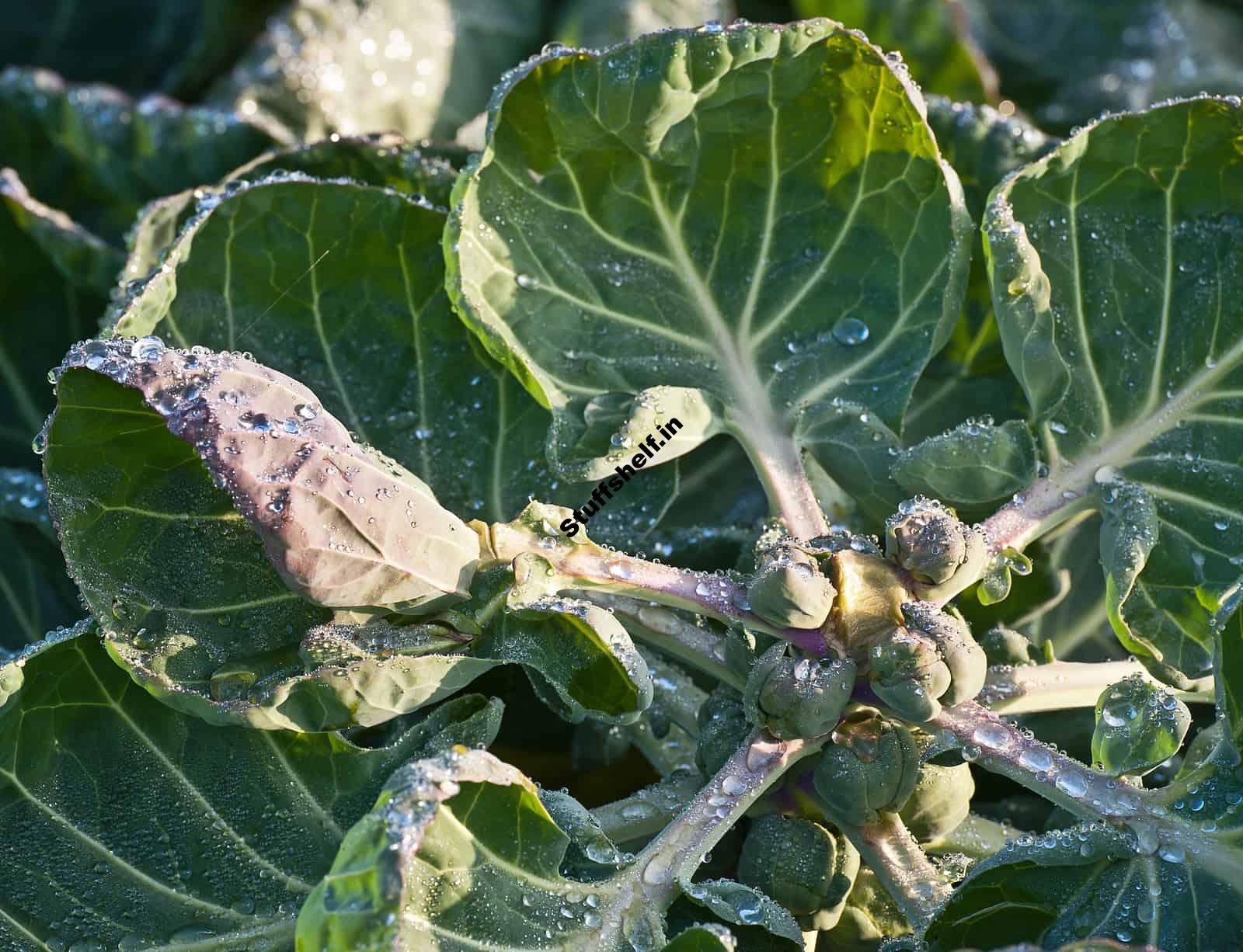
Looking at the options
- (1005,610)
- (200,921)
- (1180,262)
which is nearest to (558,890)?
(200,921)

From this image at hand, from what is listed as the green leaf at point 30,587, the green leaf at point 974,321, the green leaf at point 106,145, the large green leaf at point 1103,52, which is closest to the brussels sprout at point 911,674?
the green leaf at point 974,321

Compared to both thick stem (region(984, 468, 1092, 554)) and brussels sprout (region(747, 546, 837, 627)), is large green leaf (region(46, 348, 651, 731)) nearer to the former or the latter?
brussels sprout (region(747, 546, 837, 627))

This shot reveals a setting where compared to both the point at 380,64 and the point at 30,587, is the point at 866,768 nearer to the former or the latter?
the point at 30,587

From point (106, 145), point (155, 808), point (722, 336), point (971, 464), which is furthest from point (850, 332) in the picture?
point (106, 145)

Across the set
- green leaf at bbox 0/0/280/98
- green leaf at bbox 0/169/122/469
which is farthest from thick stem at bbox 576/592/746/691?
green leaf at bbox 0/0/280/98

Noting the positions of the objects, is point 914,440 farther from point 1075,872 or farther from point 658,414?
point 1075,872

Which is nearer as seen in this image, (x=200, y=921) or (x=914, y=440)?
(x=200, y=921)

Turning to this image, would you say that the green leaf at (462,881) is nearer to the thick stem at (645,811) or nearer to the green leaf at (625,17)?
the thick stem at (645,811)
